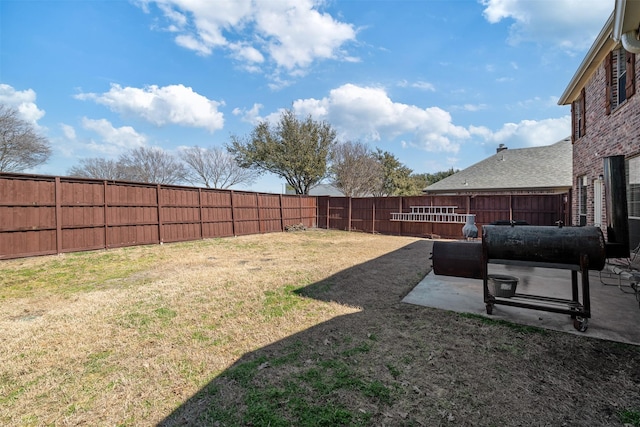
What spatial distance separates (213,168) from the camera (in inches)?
1151

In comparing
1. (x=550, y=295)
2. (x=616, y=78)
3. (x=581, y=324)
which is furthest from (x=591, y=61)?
(x=581, y=324)

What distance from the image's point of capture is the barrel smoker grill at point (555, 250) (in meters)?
2.95

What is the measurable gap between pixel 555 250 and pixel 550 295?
61.6 inches

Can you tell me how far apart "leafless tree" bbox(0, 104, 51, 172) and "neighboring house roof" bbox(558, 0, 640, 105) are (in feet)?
93.2

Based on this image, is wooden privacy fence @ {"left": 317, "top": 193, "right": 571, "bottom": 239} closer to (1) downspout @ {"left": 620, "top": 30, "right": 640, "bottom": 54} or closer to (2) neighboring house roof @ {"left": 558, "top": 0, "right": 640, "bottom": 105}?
(2) neighboring house roof @ {"left": 558, "top": 0, "right": 640, "bottom": 105}

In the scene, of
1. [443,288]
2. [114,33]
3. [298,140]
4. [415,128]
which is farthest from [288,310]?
[415,128]

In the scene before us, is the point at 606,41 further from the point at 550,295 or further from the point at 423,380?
the point at 423,380

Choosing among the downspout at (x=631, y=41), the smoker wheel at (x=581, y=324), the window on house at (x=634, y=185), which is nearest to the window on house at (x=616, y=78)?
the window on house at (x=634, y=185)

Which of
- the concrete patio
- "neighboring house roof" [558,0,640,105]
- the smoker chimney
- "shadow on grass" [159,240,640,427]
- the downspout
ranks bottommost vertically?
"shadow on grass" [159,240,640,427]

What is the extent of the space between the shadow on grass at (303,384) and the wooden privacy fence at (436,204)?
10.9m

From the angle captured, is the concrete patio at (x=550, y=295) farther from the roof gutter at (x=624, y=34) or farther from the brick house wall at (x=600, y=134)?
the roof gutter at (x=624, y=34)

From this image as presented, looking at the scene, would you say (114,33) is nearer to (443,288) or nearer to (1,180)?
(1,180)

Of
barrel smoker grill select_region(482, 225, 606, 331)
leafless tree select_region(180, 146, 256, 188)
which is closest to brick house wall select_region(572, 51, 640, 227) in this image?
barrel smoker grill select_region(482, 225, 606, 331)

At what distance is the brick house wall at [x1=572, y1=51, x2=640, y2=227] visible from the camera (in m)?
5.36
